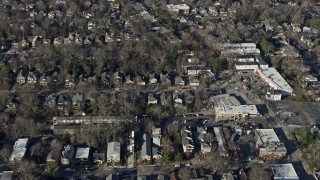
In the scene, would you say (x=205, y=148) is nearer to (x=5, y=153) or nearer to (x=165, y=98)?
(x=165, y=98)

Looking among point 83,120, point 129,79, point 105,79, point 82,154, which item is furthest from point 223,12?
point 82,154

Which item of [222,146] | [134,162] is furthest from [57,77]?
[222,146]

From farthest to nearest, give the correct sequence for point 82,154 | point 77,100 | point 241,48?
point 241,48 → point 77,100 → point 82,154

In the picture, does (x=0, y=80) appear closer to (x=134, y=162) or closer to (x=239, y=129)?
(x=134, y=162)

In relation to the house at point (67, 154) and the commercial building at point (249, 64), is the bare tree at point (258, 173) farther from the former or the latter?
the commercial building at point (249, 64)

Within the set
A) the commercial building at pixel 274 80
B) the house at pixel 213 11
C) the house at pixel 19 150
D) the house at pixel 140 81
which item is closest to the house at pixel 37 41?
the house at pixel 140 81

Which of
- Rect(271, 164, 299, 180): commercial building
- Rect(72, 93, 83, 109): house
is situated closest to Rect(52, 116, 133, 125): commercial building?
Rect(72, 93, 83, 109): house
